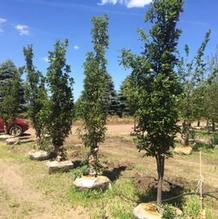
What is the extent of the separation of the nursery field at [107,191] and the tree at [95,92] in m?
1.19

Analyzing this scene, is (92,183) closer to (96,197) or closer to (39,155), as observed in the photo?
(96,197)

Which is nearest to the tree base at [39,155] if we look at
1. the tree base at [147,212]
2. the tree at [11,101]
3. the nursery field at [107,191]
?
the nursery field at [107,191]

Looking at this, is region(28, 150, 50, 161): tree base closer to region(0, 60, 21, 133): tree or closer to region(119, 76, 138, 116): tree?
region(0, 60, 21, 133): tree

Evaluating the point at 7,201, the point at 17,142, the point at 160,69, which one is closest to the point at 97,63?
the point at 160,69

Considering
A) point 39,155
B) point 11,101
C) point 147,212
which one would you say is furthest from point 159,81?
point 11,101

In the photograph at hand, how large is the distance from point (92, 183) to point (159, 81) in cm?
442

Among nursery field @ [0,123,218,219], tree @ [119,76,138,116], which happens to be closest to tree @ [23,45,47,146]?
nursery field @ [0,123,218,219]

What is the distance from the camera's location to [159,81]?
434 inches

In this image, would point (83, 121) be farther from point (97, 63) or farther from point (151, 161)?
point (151, 161)

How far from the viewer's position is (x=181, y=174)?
15.9m

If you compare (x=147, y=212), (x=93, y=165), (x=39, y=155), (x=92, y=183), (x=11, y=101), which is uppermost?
(x=11, y=101)

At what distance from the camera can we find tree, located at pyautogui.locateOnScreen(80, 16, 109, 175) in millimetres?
15109

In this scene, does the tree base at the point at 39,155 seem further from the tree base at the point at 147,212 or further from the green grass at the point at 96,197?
the tree base at the point at 147,212

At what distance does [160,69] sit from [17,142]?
15.7 metres
